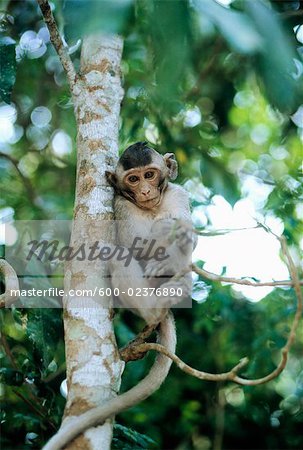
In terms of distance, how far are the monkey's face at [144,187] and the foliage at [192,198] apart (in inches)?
19.5

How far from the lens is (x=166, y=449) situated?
833cm

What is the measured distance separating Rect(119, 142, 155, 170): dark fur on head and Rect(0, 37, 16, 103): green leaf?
3.25 feet

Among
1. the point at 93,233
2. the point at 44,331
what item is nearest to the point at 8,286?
the point at 93,233

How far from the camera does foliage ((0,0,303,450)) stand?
5.06m

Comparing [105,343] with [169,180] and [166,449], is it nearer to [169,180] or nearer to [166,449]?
[169,180]

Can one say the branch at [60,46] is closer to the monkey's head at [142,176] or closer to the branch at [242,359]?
the monkey's head at [142,176]

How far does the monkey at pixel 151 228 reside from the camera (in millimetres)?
4105

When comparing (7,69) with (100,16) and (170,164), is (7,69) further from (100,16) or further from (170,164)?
(100,16)

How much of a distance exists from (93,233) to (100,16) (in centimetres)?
228

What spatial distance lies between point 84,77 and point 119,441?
8.23 ft

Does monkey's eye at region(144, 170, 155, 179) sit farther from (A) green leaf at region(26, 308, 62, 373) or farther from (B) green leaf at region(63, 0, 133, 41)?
(B) green leaf at region(63, 0, 133, 41)

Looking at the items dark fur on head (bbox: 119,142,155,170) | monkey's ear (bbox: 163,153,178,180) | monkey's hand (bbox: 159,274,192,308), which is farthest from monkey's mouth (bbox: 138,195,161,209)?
monkey's hand (bbox: 159,274,192,308)

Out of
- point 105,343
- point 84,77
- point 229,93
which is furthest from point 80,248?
point 229,93

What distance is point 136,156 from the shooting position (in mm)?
4613
